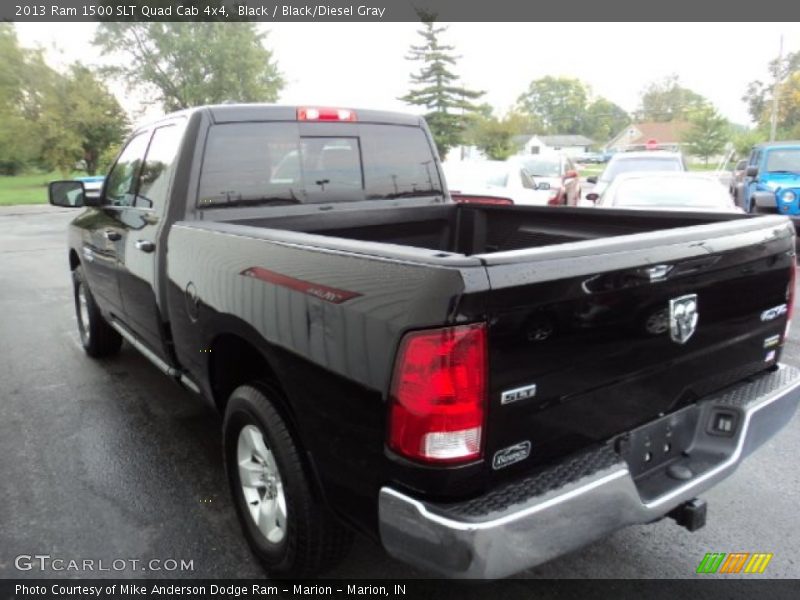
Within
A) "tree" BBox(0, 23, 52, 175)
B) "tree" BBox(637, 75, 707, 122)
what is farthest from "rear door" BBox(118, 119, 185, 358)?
"tree" BBox(637, 75, 707, 122)

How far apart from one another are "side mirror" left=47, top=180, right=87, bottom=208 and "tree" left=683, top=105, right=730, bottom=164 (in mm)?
77239

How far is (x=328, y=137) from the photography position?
12.3ft

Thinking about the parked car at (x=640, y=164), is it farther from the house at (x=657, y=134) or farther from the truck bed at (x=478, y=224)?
the house at (x=657, y=134)

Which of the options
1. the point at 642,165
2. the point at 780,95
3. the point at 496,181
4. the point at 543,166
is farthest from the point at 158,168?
the point at 780,95

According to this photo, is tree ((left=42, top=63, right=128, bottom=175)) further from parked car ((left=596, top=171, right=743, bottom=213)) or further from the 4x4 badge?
the 4x4 badge

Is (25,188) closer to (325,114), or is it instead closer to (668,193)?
(668,193)

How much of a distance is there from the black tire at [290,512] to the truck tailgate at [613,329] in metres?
0.79

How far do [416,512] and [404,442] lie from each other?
8.0 inches

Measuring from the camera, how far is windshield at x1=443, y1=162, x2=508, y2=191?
1084cm

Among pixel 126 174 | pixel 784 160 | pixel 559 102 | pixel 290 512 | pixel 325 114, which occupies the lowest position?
pixel 290 512

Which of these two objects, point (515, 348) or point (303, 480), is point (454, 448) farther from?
point (303, 480)

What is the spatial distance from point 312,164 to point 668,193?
6521 mm

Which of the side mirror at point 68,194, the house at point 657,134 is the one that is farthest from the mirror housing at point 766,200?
the house at point 657,134

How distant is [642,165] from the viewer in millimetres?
13203
